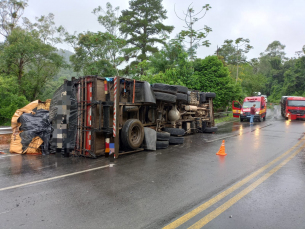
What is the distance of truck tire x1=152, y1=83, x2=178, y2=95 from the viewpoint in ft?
30.6

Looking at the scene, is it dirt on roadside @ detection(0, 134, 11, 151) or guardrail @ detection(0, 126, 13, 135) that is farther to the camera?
guardrail @ detection(0, 126, 13, 135)

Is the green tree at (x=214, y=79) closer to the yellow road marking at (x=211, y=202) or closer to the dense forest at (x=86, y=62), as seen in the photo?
the dense forest at (x=86, y=62)

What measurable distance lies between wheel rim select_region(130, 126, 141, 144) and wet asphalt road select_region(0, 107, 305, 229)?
2.50ft

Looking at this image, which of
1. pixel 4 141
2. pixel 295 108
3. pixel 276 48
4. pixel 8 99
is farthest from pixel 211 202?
pixel 276 48

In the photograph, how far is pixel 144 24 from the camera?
32031 mm

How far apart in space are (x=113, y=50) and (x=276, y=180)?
21926 millimetres

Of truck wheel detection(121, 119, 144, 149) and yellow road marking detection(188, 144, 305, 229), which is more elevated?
truck wheel detection(121, 119, 144, 149)

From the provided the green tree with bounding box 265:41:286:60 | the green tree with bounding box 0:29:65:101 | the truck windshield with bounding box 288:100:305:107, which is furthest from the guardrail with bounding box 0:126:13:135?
the green tree with bounding box 265:41:286:60

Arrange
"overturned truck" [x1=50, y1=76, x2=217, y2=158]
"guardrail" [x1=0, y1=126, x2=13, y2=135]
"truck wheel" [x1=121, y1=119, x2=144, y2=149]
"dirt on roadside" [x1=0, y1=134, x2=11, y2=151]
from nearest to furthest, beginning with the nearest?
"overturned truck" [x1=50, y1=76, x2=217, y2=158] < "truck wheel" [x1=121, y1=119, x2=144, y2=149] < "dirt on roadside" [x1=0, y1=134, x2=11, y2=151] < "guardrail" [x1=0, y1=126, x2=13, y2=135]

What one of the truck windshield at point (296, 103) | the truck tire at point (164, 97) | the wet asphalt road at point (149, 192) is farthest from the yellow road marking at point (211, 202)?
the truck windshield at point (296, 103)

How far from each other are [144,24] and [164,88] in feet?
83.2

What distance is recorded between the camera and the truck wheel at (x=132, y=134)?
751 cm

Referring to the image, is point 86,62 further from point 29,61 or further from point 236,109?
point 236,109

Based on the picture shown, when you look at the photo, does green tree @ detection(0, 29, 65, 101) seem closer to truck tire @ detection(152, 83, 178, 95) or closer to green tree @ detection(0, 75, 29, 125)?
green tree @ detection(0, 75, 29, 125)
